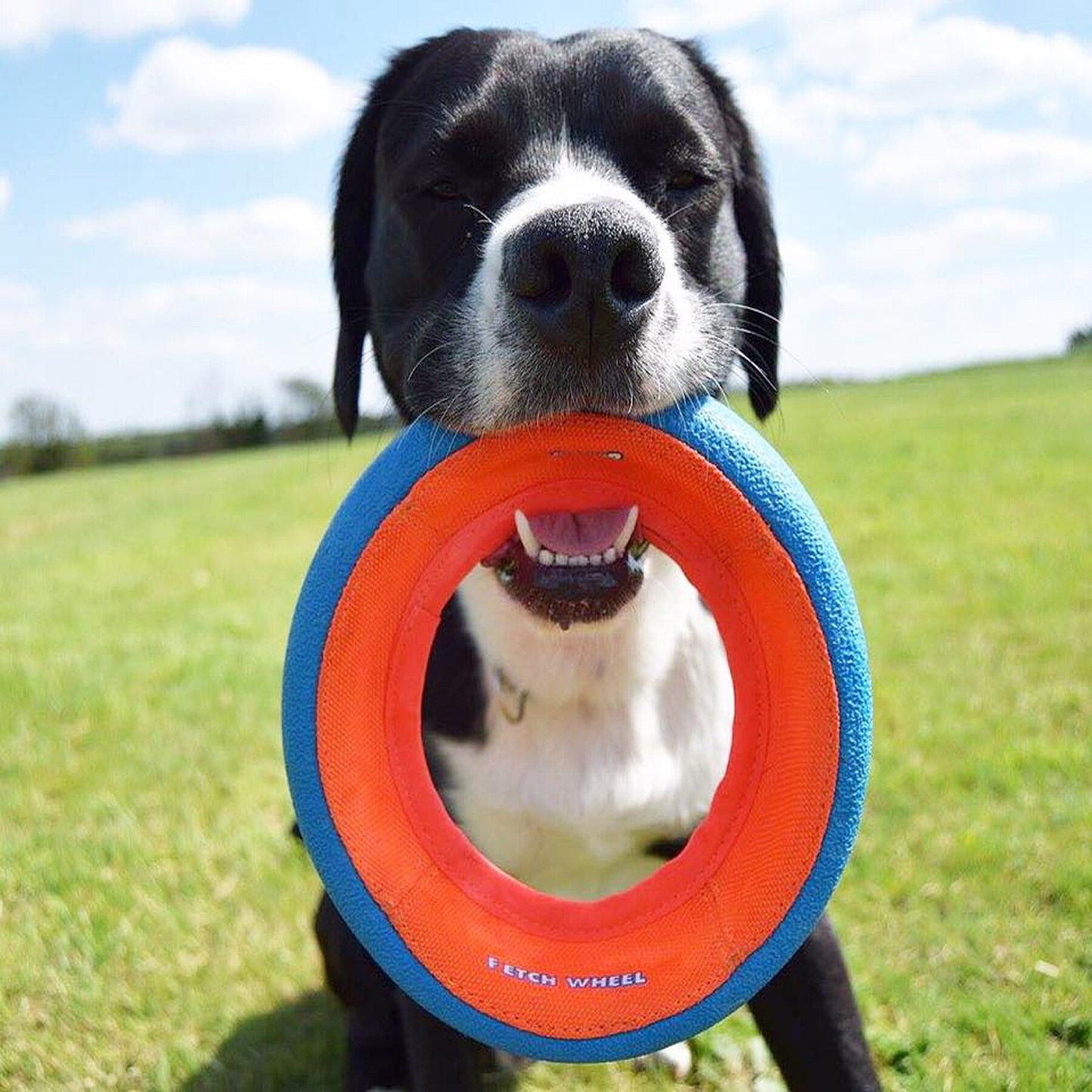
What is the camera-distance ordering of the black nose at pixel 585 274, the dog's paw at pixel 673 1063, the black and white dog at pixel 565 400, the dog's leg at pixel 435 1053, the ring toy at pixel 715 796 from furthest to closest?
the dog's paw at pixel 673 1063
the dog's leg at pixel 435 1053
the black and white dog at pixel 565 400
the ring toy at pixel 715 796
the black nose at pixel 585 274

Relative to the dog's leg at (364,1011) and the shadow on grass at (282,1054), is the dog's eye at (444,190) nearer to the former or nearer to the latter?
the dog's leg at (364,1011)

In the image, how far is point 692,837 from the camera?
2.26 metres

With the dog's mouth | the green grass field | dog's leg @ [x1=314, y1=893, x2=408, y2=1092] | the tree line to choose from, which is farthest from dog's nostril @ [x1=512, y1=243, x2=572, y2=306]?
the tree line

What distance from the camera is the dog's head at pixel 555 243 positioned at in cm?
209

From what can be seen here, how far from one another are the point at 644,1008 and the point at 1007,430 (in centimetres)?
1612

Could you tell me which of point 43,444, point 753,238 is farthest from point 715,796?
point 43,444

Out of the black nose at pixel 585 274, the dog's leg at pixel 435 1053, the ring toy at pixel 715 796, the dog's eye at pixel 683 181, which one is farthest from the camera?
the dog's eye at pixel 683 181

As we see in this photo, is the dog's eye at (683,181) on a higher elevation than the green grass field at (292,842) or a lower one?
higher

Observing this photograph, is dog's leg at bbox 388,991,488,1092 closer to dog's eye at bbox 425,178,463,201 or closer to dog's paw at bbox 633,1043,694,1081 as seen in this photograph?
dog's paw at bbox 633,1043,694,1081

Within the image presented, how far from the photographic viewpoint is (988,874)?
12.5 ft

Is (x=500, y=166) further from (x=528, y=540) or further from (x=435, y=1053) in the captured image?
(x=435, y=1053)

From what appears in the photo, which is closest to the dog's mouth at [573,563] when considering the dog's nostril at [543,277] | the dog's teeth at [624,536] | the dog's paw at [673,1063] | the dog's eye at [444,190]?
the dog's teeth at [624,536]

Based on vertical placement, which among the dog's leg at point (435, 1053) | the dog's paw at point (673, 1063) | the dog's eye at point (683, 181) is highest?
the dog's eye at point (683, 181)

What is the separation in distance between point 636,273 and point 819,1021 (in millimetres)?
1592
